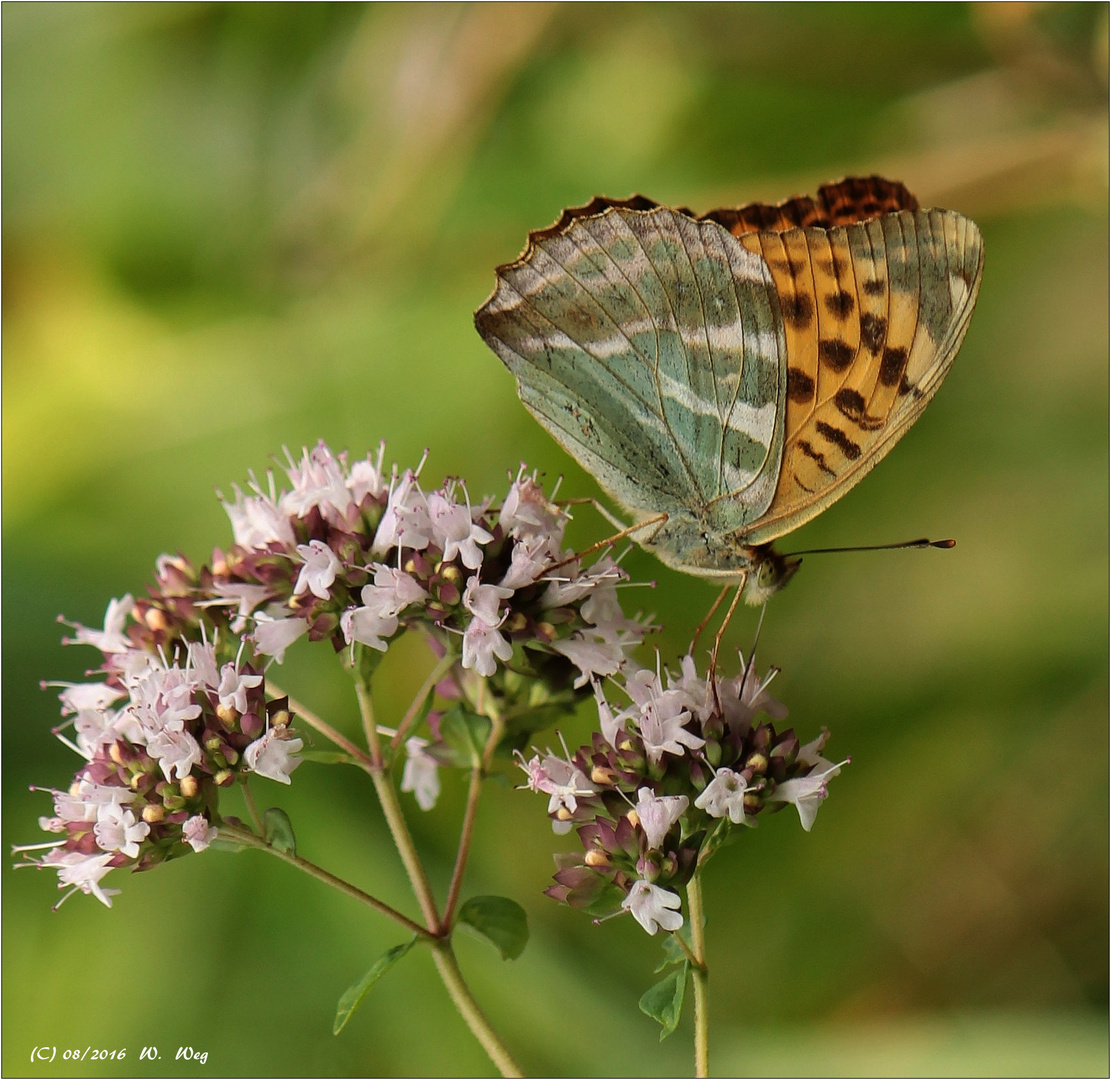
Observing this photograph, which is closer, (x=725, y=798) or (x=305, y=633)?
(x=725, y=798)

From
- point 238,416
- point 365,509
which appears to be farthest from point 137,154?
point 365,509

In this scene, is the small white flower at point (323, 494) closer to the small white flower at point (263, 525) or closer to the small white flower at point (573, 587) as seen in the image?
the small white flower at point (263, 525)

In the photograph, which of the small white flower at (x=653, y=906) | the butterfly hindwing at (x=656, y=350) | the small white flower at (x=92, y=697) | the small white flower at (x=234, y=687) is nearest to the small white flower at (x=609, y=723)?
the small white flower at (x=653, y=906)

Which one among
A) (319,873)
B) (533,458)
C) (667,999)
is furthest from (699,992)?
(533,458)

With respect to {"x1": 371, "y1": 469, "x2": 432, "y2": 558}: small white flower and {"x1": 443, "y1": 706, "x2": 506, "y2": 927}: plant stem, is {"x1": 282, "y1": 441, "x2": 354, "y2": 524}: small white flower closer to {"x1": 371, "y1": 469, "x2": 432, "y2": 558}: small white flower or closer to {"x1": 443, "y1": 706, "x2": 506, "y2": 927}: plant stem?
{"x1": 371, "y1": 469, "x2": 432, "y2": 558}: small white flower

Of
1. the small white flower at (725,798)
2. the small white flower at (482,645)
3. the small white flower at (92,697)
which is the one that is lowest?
the small white flower at (725,798)

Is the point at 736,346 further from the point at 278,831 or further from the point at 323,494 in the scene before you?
the point at 278,831

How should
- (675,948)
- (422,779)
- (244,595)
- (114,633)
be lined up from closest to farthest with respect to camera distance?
(675,948) < (244,595) < (114,633) < (422,779)
